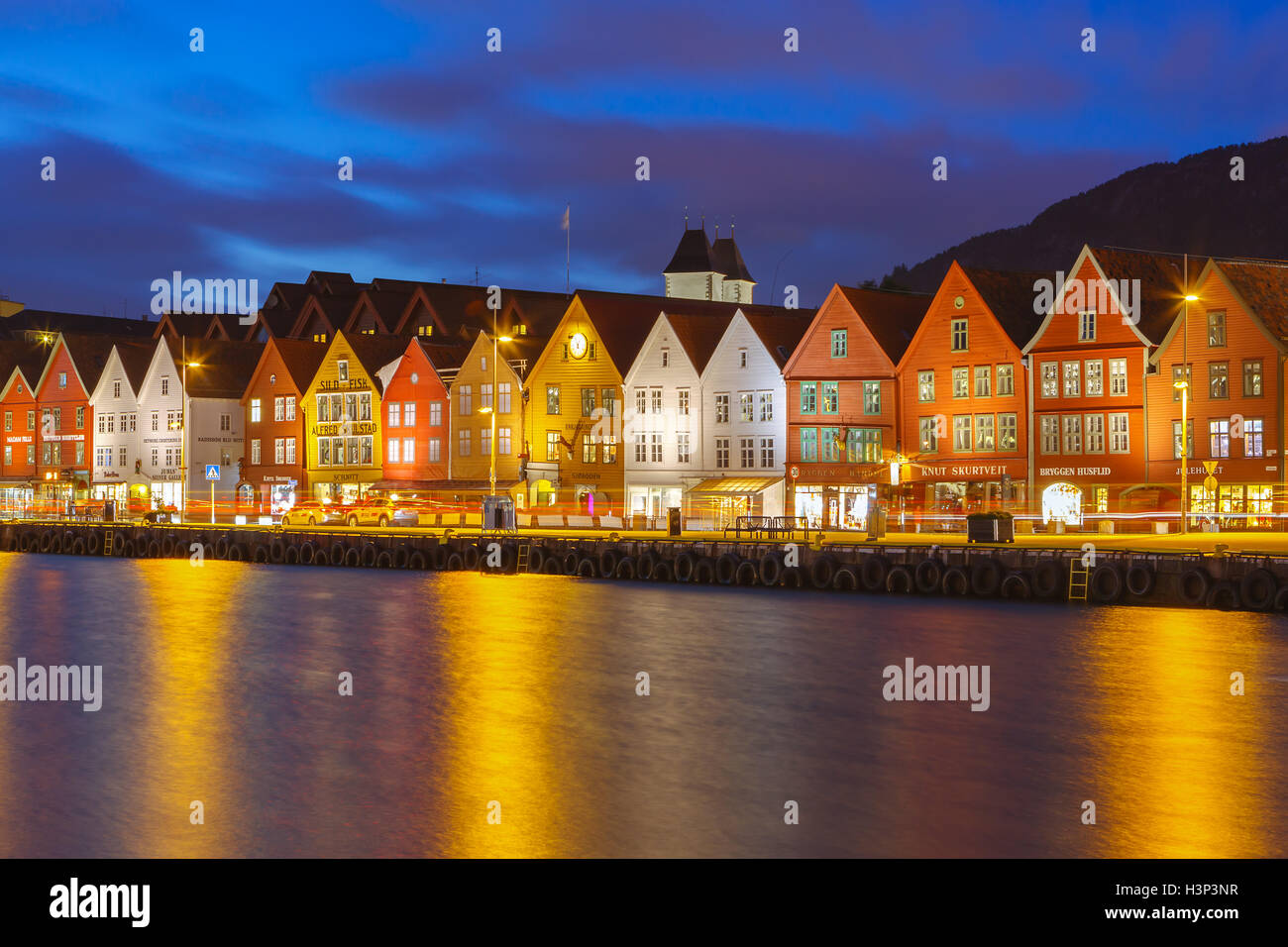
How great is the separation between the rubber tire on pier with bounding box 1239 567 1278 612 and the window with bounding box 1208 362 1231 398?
20.3 meters

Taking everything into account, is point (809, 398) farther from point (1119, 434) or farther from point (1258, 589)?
point (1258, 589)

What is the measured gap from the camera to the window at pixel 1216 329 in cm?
6656

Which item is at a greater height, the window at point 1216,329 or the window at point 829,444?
the window at point 1216,329

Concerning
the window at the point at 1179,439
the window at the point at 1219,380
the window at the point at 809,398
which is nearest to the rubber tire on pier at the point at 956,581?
the window at the point at 1179,439

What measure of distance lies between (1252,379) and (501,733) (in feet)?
148

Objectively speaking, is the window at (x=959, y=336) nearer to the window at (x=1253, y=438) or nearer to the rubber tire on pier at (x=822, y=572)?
the window at (x=1253, y=438)

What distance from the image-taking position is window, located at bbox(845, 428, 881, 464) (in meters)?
78.0

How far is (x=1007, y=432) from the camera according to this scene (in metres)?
73.3

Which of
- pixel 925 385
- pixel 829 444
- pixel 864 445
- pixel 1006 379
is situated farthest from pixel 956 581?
pixel 829 444

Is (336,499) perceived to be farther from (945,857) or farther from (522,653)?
(945,857)

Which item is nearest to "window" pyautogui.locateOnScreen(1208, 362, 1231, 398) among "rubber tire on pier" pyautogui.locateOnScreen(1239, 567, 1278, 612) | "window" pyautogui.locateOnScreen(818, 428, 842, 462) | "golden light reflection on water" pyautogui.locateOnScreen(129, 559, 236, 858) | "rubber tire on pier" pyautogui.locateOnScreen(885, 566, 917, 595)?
"window" pyautogui.locateOnScreen(818, 428, 842, 462)

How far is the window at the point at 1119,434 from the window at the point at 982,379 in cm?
707
